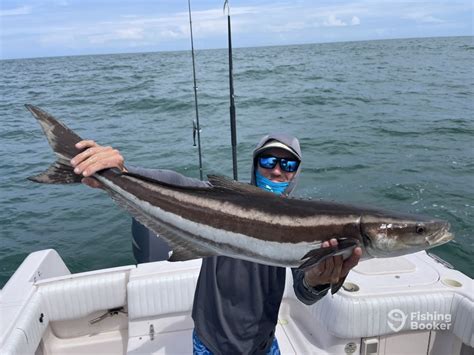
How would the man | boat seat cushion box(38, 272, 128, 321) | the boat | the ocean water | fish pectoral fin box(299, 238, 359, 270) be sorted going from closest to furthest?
fish pectoral fin box(299, 238, 359, 270)
the man
the boat
boat seat cushion box(38, 272, 128, 321)
the ocean water

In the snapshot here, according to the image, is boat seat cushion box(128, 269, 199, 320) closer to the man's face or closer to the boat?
the boat

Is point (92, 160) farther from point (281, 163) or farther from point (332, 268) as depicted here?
point (332, 268)

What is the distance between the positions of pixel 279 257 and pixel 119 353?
355 centimetres

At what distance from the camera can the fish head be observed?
2975 mm

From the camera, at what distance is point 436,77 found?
37.3 m

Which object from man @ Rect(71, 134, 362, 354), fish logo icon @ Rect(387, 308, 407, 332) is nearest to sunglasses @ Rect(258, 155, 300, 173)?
man @ Rect(71, 134, 362, 354)

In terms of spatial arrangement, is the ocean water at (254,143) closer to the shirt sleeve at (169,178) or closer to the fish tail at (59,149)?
the shirt sleeve at (169,178)

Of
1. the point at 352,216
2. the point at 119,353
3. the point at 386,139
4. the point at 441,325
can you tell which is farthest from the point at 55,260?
the point at 386,139

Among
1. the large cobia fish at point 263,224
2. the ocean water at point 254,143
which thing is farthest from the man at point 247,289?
the ocean water at point 254,143

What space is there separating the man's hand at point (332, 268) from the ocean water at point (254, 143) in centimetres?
754

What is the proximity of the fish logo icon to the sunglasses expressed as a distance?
236 centimetres

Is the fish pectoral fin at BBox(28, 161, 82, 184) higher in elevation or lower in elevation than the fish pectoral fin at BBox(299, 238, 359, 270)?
higher

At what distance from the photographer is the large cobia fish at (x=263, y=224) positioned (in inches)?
117

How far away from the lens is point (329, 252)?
9.35 feet
